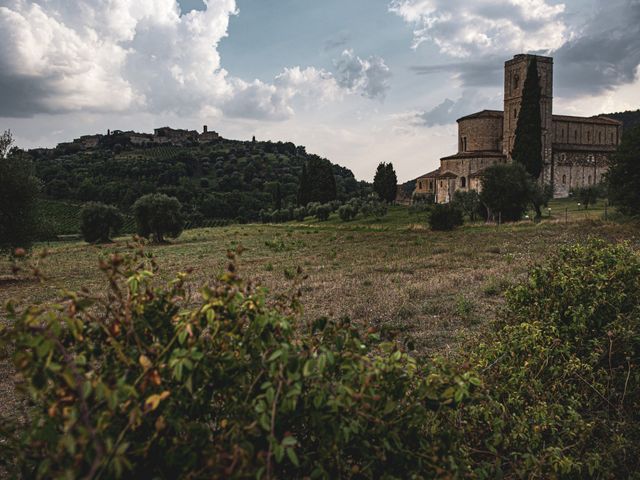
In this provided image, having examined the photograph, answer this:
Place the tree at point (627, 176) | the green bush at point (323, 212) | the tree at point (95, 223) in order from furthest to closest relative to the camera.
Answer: the green bush at point (323, 212), the tree at point (95, 223), the tree at point (627, 176)

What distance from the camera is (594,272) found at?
6633 millimetres

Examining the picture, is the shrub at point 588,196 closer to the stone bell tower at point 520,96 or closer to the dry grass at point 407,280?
the stone bell tower at point 520,96

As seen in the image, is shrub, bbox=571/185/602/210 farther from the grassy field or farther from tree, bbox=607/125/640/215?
the grassy field


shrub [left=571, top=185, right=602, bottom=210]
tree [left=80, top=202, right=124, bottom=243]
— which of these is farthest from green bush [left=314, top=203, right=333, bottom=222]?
shrub [left=571, top=185, right=602, bottom=210]

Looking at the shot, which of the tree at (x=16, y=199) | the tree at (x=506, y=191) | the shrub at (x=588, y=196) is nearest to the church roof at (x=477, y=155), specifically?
the shrub at (x=588, y=196)

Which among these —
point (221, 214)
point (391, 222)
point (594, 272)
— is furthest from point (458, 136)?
point (594, 272)

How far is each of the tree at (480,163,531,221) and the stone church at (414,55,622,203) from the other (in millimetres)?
30931

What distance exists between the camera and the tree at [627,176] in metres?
30.9

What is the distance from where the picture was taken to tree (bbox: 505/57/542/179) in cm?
6981

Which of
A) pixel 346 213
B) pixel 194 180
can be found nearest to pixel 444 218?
pixel 346 213

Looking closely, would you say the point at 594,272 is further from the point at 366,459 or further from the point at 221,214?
the point at 221,214

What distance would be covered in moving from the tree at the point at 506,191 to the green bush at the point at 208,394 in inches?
1767

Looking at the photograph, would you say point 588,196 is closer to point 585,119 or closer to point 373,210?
point 373,210

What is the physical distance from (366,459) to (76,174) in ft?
508
